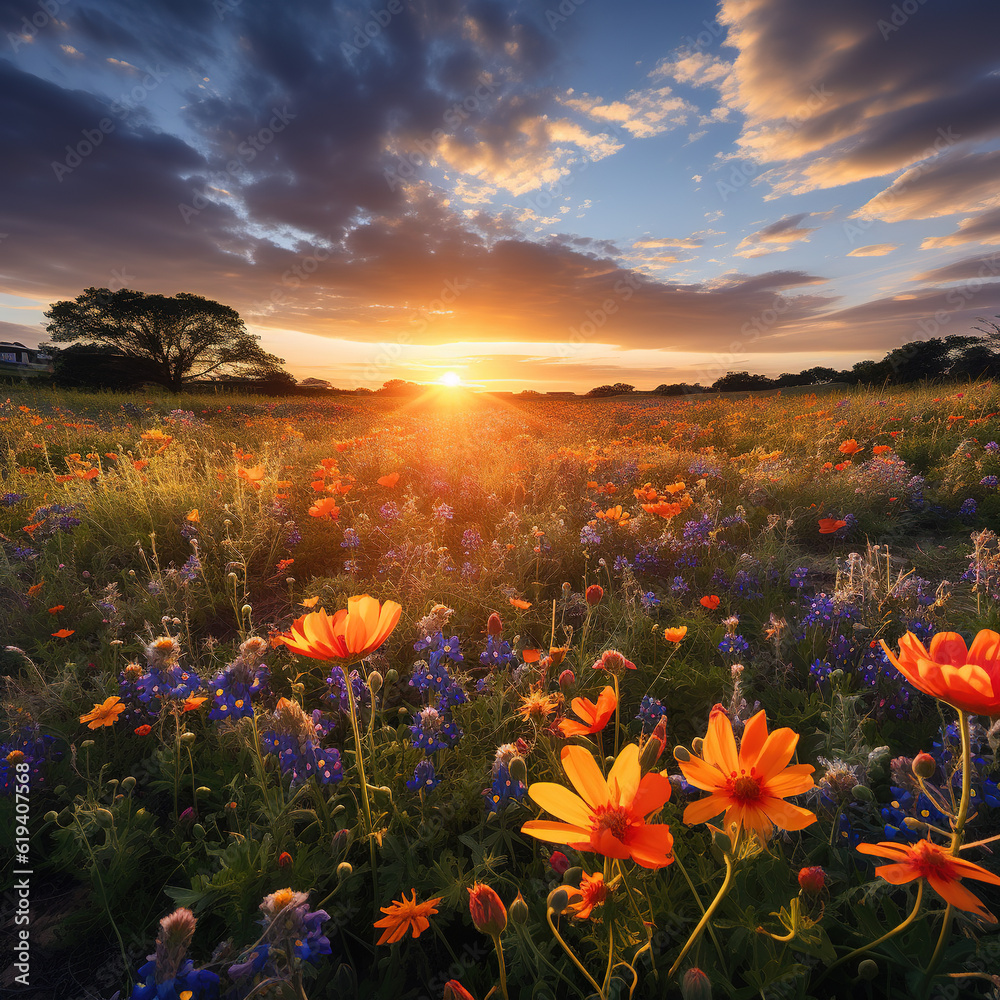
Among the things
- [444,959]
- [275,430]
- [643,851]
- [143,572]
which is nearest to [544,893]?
[444,959]

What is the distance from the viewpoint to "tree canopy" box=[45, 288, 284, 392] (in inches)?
940

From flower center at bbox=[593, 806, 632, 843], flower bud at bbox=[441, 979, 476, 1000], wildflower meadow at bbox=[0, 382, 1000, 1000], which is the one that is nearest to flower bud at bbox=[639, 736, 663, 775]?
wildflower meadow at bbox=[0, 382, 1000, 1000]

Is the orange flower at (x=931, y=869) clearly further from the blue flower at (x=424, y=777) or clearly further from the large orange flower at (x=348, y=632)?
the blue flower at (x=424, y=777)

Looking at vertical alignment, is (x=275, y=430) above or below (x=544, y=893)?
above

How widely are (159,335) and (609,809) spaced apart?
106ft

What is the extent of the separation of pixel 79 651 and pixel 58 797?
1044 mm

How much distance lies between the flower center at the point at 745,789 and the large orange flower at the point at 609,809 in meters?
0.14

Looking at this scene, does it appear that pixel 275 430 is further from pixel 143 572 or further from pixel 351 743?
pixel 351 743

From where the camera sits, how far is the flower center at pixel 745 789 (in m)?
0.82

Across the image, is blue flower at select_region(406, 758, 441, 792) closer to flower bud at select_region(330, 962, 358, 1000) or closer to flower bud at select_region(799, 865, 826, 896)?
flower bud at select_region(330, 962, 358, 1000)

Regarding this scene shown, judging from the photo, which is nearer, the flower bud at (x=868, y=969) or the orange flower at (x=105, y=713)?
the flower bud at (x=868, y=969)

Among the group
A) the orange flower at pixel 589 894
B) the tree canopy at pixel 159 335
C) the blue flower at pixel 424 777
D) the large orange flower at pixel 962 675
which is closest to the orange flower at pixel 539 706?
the blue flower at pixel 424 777

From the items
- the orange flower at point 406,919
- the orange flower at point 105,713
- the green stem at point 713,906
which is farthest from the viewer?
the orange flower at point 105,713

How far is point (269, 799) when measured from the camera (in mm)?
1414
